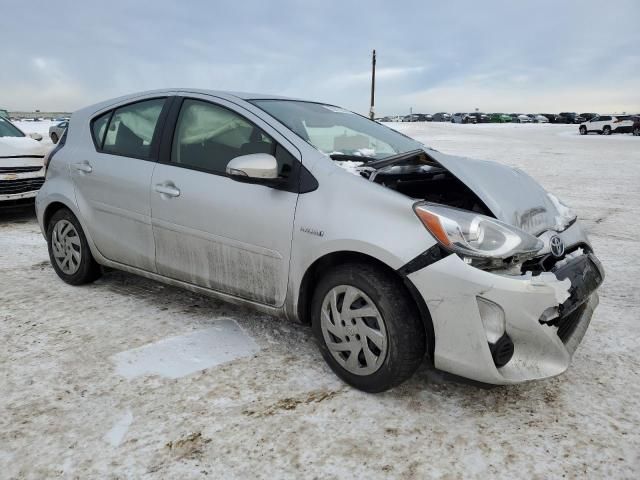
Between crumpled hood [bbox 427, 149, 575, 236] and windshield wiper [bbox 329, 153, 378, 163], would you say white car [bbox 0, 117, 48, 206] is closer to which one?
windshield wiper [bbox 329, 153, 378, 163]

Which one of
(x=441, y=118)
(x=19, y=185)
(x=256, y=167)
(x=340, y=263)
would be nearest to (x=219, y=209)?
(x=256, y=167)

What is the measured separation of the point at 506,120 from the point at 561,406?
65.6m

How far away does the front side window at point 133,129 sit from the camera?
342 centimetres

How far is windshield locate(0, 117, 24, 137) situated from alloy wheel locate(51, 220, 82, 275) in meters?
4.12

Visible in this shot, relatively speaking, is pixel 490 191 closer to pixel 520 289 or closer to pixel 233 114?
pixel 520 289

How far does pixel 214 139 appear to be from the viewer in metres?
3.09

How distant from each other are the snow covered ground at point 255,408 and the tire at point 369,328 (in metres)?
0.15

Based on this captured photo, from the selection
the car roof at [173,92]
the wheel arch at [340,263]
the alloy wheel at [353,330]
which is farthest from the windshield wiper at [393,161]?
the car roof at [173,92]

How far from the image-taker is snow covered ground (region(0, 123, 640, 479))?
2027 mm

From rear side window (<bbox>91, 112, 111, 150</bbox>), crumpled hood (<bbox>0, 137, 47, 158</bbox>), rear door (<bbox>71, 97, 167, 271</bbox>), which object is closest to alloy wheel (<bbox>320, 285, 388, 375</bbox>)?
rear door (<bbox>71, 97, 167, 271</bbox>)

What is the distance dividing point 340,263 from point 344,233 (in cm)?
18

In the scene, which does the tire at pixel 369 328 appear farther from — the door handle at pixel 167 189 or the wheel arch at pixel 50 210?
the wheel arch at pixel 50 210

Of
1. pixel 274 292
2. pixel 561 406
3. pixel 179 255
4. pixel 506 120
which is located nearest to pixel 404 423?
pixel 561 406

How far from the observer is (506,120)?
205 ft
